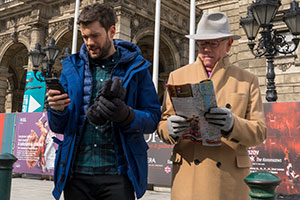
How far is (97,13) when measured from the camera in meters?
2.38

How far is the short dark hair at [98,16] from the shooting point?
236 centimetres

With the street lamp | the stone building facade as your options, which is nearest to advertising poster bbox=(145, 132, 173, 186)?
the street lamp

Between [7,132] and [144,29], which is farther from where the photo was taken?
[144,29]

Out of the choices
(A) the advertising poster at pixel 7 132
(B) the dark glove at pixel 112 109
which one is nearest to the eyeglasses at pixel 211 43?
(B) the dark glove at pixel 112 109

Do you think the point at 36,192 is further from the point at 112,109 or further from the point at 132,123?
the point at 112,109

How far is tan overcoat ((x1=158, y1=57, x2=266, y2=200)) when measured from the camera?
2393 millimetres

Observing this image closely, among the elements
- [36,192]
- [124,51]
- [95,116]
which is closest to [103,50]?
[124,51]

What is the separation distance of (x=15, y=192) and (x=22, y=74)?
20.2 meters

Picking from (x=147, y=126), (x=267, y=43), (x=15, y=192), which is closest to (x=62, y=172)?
(x=147, y=126)

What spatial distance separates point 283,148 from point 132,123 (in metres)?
4.90

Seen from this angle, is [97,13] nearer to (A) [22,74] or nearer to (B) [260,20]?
(B) [260,20]

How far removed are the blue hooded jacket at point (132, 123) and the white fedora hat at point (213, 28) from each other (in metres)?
0.48

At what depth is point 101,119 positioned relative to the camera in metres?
2.22

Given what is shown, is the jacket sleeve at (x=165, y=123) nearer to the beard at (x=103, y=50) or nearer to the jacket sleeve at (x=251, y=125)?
the jacket sleeve at (x=251, y=125)
